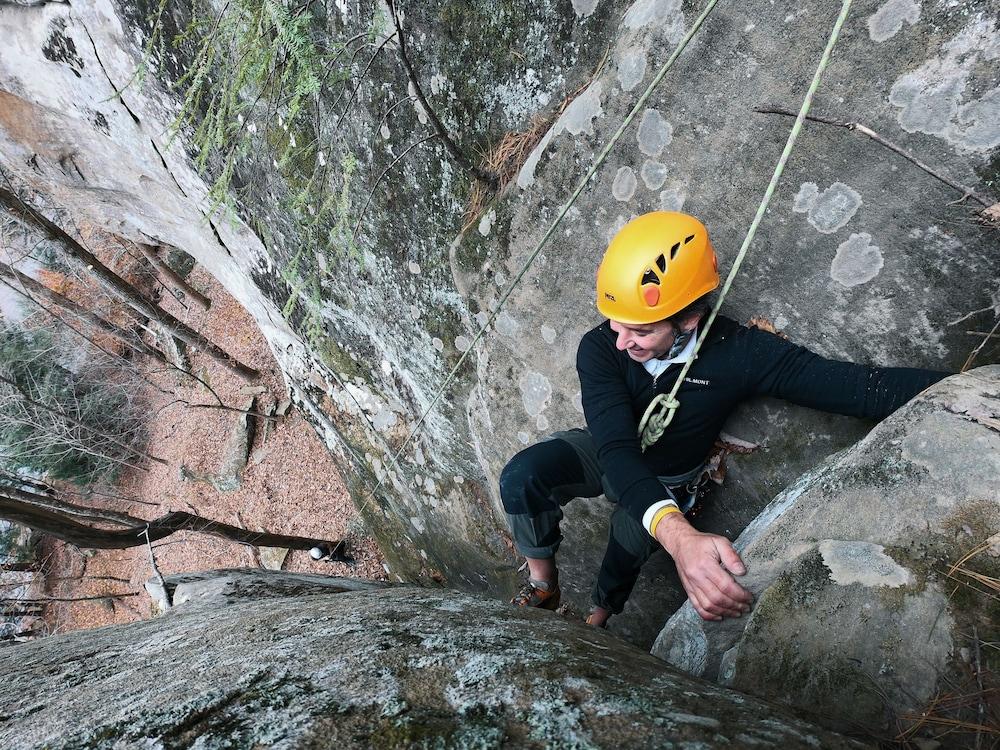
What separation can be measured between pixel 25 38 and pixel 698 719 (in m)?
8.02

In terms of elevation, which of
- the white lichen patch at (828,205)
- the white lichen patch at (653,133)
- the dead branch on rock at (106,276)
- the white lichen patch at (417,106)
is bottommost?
the white lichen patch at (828,205)


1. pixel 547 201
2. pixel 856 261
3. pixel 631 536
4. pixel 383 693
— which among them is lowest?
pixel 383 693

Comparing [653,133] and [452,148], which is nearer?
[653,133]

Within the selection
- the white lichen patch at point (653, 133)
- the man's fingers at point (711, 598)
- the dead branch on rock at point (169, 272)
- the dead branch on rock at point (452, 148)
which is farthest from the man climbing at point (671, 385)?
the dead branch on rock at point (169, 272)

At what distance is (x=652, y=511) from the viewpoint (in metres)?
2.47

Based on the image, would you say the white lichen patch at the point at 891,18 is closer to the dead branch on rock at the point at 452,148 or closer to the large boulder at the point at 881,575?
the large boulder at the point at 881,575

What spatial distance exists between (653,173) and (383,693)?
260cm

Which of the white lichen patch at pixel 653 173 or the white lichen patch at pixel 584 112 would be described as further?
the white lichen patch at pixel 584 112

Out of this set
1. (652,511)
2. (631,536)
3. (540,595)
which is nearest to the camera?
(652,511)

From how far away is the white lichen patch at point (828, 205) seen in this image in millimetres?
2570

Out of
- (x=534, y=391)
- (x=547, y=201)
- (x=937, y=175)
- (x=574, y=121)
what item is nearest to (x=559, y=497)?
(x=534, y=391)

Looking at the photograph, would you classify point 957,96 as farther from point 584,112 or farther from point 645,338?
point 584,112

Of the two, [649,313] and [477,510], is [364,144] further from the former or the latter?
[477,510]

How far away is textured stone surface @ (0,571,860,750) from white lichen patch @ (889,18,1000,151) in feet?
6.84
